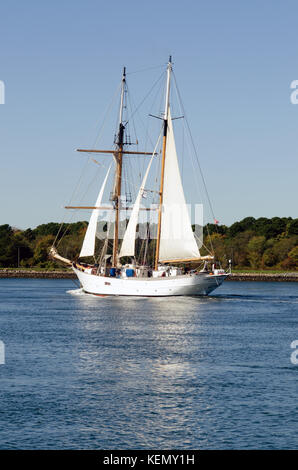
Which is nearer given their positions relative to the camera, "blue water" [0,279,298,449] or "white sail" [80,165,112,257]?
"blue water" [0,279,298,449]

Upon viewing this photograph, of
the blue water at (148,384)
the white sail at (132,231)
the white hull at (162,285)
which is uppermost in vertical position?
the white sail at (132,231)

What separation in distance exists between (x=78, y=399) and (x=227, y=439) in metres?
8.96

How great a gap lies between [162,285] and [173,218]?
9383mm

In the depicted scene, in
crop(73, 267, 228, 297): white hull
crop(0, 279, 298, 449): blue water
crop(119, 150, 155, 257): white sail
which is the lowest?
crop(0, 279, 298, 449): blue water

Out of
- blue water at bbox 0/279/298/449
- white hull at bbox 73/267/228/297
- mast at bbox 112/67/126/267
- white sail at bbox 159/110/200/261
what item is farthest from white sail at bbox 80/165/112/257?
blue water at bbox 0/279/298/449

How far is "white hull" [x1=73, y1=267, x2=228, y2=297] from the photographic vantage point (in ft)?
312

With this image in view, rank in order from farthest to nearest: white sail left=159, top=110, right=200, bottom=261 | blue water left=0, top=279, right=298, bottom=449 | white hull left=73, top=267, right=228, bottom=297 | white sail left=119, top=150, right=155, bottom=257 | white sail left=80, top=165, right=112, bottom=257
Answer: white sail left=80, top=165, right=112, bottom=257 < white sail left=119, top=150, right=155, bottom=257 < white sail left=159, top=110, right=200, bottom=261 < white hull left=73, top=267, right=228, bottom=297 < blue water left=0, top=279, right=298, bottom=449

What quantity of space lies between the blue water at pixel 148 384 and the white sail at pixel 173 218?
89.1 feet

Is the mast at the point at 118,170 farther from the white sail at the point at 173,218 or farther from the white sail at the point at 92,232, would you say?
the white sail at the point at 173,218

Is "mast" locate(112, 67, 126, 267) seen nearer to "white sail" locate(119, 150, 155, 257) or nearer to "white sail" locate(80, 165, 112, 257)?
"white sail" locate(80, 165, 112, 257)

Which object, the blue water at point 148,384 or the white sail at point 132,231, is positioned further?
the white sail at point 132,231

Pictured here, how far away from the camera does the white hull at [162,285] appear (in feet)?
312

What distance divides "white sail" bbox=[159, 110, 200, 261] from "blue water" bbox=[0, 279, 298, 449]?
27.1 m

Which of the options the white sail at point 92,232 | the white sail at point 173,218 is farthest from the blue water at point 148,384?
the white sail at point 92,232
